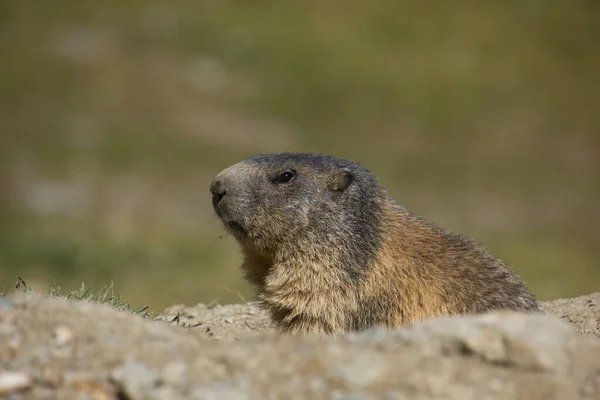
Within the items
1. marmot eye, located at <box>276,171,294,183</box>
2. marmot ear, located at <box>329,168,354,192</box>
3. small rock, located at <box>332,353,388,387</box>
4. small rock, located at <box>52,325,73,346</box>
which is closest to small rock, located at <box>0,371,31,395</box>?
small rock, located at <box>52,325,73,346</box>

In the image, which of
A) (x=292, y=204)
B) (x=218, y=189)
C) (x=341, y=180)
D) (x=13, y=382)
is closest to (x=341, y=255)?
(x=292, y=204)

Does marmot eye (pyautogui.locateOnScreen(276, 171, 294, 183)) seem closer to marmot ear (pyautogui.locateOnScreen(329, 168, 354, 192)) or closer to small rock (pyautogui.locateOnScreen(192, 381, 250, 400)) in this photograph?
marmot ear (pyautogui.locateOnScreen(329, 168, 354, 192))

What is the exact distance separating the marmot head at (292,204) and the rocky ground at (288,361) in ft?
6.90

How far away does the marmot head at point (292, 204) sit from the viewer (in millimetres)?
6555

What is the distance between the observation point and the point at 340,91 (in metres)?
30.5

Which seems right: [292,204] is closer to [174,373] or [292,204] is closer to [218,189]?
[218,189]

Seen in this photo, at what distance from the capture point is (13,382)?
12.9ft

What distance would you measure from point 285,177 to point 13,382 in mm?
3324

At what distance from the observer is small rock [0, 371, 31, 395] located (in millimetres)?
3912

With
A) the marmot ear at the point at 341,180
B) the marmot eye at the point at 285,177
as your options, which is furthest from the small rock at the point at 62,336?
the marmot ear at the point at 341,180

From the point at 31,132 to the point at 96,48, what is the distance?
531 cm

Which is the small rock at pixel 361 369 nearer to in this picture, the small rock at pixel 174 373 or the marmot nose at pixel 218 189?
the small rock at pixel 174 373

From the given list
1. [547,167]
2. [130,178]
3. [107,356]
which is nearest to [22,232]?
[130,178]

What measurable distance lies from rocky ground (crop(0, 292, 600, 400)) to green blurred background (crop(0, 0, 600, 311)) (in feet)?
40.4
